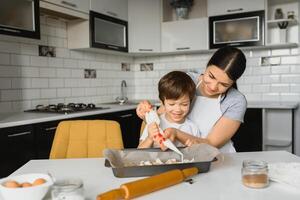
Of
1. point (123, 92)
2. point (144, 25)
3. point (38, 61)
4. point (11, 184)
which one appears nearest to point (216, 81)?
point (11, 184)

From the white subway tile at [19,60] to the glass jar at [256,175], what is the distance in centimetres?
237

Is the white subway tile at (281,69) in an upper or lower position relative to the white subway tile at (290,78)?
upper

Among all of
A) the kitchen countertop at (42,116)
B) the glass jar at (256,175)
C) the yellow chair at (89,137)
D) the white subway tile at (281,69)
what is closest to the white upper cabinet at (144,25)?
the kitchen countertop at (42,116)

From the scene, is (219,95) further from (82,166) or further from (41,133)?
(41,133)

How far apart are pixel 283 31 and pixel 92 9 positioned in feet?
6.91

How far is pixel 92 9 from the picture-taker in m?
3.35

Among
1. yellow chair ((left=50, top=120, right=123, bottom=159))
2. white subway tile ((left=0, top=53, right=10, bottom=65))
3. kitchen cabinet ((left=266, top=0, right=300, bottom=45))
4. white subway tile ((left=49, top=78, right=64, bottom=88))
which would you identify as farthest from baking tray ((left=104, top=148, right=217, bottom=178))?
kitchen cabinet ((left=266, top=0, right=300, bottom=45))

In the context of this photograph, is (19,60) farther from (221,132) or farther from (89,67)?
(221,132)

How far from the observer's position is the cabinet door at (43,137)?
7.76ft

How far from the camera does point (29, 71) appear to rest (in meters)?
2.97

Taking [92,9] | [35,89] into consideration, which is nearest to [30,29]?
[35,89]

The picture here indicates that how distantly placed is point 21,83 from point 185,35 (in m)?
2.05

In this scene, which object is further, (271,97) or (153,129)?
(271,97)

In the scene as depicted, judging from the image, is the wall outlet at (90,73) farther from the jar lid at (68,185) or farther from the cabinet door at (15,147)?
the jar lid at (68,185)
